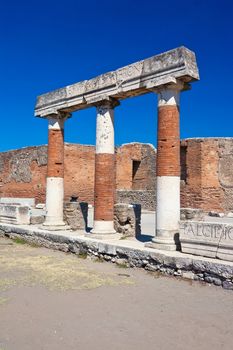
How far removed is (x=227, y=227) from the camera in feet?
20.1

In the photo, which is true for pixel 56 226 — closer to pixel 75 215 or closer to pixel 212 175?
pixel 75 215

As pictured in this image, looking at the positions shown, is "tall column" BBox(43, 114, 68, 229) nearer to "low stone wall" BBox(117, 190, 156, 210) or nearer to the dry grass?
the dry grass

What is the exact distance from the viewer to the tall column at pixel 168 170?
738 centimetres

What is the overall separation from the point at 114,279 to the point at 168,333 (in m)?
2.38

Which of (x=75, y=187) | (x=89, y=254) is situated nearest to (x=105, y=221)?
(x=89, y=254)

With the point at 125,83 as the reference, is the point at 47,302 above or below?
below

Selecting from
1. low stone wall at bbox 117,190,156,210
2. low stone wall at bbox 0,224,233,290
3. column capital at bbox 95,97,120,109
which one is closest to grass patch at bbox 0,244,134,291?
low stone wall at bbox 0,224,233,290

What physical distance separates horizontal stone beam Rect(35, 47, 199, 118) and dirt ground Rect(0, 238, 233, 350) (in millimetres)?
4056

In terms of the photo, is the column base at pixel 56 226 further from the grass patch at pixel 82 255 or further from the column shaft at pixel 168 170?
the column shaft at pixel 168 170

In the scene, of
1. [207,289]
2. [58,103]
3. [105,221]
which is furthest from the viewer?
[58,103]

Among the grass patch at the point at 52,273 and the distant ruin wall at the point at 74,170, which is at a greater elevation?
the distant ruin wall at the point at 74,170

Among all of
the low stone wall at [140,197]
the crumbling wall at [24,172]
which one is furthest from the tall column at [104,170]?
the crumbling wall at [24,172]

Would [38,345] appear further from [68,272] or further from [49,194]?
[49,194]

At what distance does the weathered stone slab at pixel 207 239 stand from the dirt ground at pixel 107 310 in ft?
2.21
